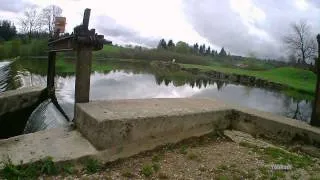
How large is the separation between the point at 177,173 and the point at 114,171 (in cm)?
97

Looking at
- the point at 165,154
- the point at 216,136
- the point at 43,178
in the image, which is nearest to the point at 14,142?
the point at 43,178

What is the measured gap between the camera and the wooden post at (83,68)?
6609 millimetres

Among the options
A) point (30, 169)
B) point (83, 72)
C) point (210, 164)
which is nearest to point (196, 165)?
point (210, 164)


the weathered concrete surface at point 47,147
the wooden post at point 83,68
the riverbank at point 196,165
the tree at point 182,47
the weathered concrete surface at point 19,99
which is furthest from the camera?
the tree at point 182,47

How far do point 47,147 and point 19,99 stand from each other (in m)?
5.60

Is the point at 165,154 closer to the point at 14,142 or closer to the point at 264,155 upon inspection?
the point at 264,155

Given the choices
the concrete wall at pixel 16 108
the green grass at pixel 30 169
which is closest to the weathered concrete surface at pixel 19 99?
the concrete wall at pixel 16 108

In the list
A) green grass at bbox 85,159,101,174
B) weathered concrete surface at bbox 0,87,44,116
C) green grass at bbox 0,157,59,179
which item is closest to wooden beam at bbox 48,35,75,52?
weathered concrete surface at bbox 0,87,44,116

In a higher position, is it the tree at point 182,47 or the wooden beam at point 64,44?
the tree at point 182,47

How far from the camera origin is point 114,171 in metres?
5.42

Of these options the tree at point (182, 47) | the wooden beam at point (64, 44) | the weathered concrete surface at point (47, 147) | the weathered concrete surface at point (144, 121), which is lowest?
the weathered concrete surface at point (47, 147)

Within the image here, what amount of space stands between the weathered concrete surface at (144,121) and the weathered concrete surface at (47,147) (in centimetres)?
19

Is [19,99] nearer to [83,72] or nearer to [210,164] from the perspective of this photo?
[83,72]

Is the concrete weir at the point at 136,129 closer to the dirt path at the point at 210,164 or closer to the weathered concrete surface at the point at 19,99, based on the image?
the dirt path at the point at 210,164
